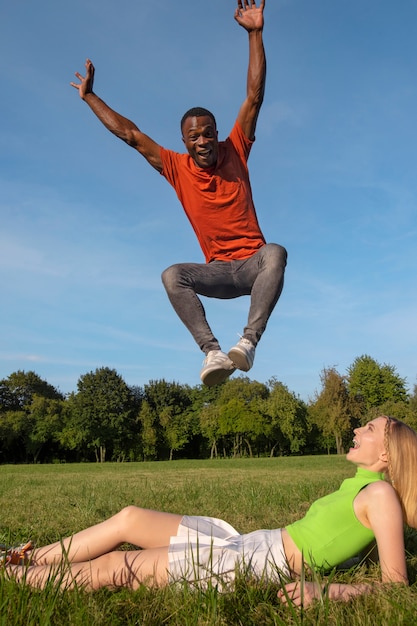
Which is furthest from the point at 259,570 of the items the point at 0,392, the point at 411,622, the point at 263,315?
the point at 0,392

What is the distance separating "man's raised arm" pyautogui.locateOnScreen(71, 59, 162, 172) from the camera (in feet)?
17.4

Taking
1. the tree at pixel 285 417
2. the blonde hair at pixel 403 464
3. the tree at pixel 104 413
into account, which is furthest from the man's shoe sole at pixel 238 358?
the tree at pixel 104 413

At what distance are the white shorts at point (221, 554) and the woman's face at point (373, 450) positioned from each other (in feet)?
2.46

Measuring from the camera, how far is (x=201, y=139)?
4926mm

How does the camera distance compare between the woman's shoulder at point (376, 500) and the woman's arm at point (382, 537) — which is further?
the woman's shoulder at point (376, 500)

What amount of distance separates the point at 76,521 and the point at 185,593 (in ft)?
12.7

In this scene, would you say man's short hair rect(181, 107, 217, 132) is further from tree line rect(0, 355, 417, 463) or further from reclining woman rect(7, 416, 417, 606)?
tree line rect(0, 355, 417, 463)

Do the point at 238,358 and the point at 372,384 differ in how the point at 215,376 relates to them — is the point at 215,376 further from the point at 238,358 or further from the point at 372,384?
the point at 372,384

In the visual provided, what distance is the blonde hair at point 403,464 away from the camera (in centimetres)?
373

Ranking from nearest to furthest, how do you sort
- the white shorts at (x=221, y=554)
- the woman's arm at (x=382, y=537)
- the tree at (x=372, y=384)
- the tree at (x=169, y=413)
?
the woman's arm at (x=382, y=537)
the white shorts at (x=221, y=554)
the tree at (x=372, y=384)
the tree at (x=169, y=413)

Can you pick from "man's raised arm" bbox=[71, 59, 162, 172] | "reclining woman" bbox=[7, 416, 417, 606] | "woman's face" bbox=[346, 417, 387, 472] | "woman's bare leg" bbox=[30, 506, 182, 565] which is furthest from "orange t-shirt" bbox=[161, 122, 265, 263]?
"woman's bare leg" bbox=[30, 506, 182, 565]

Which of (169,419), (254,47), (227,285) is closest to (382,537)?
(227,285)

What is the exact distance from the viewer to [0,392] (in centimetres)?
6444

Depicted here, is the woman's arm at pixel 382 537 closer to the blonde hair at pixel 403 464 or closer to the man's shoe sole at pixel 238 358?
the blonde hair at pixel 403 464
